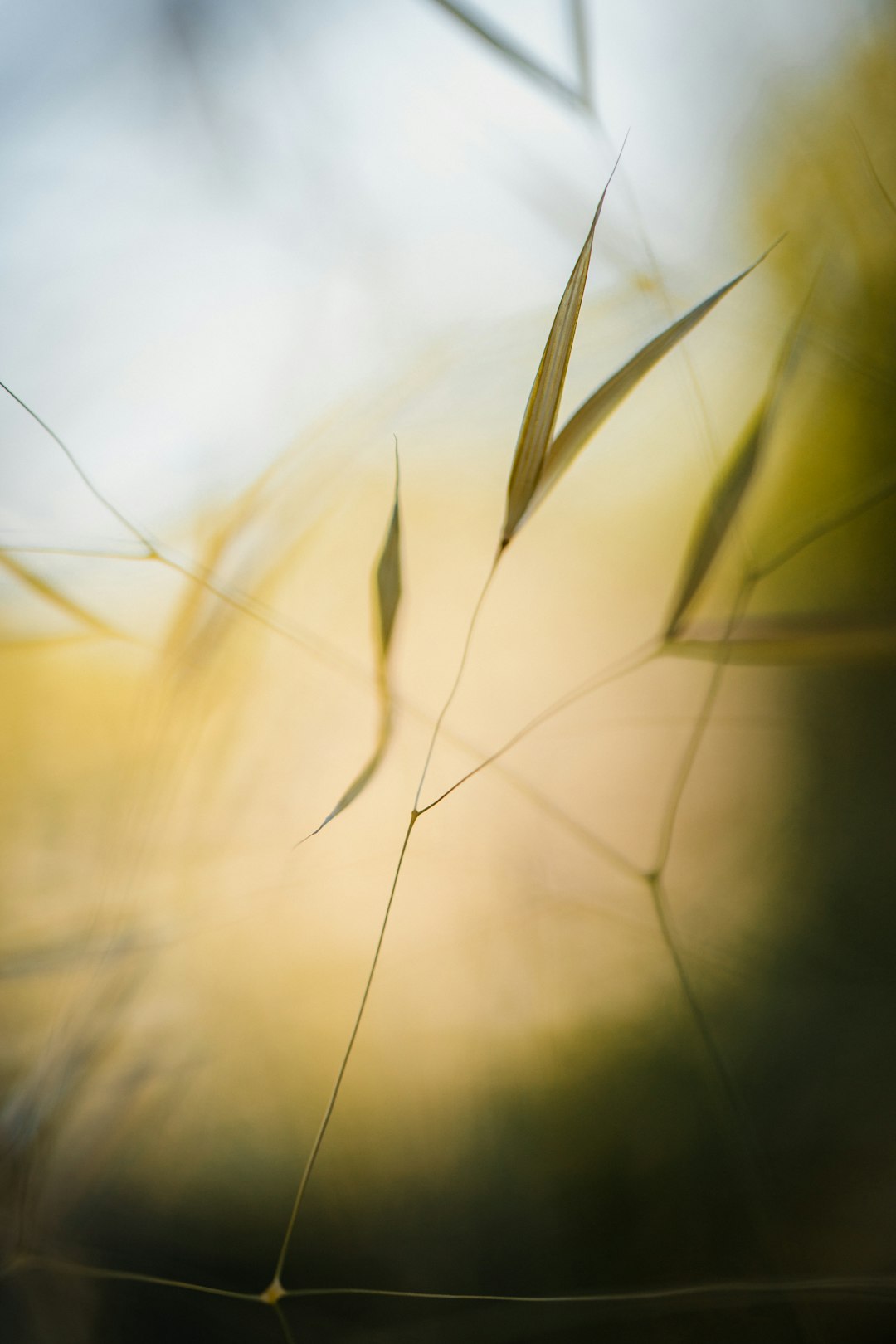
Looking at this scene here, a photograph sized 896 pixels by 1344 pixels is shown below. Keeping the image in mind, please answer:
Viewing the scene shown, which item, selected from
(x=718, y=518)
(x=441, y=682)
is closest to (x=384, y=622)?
(x=441, y=682)

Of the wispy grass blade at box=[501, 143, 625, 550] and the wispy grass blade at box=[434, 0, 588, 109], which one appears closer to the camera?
the wispy grass blade at box=[501, 143, 625, 550]

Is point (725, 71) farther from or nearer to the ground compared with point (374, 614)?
farther from the ground

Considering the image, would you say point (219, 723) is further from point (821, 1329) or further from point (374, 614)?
point (821, 1329)

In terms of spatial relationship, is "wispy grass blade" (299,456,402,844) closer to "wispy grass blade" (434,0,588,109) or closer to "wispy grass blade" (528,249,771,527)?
"wispy grass blade" (528,249,771,527)

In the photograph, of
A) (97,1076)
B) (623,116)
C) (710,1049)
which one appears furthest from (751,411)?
(97,1076)

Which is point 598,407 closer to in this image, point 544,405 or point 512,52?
point 544,405

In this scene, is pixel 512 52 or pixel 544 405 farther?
pixel 512 52

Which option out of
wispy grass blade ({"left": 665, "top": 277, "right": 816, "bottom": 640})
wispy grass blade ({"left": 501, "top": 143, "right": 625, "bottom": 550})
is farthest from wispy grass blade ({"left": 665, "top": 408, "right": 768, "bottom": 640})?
wispy grass blade ({"left": 501, "top": 143, "right": 625, "bottom": 550})

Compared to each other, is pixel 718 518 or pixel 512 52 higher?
pixel 512 52
